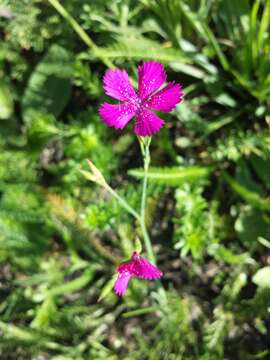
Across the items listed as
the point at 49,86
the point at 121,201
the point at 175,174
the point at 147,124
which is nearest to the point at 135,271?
the point at 121,201

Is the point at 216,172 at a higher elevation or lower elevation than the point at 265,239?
higher

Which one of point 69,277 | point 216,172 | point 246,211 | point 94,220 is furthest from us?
point 69,277

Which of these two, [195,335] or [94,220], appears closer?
[94,220]

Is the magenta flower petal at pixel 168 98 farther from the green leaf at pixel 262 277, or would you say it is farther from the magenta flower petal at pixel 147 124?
the green leaf at pixel 262 277

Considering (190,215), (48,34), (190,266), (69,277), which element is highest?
(48,34)

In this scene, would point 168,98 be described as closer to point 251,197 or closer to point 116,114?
point 116,114

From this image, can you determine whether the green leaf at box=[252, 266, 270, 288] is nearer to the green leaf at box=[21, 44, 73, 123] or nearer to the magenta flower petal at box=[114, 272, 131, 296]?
the magenta flower petal at box=[114, 272, 131, 296]

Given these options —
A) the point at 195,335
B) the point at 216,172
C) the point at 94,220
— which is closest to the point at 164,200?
the point at 216,172

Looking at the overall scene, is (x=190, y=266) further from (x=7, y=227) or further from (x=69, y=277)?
(x=7, y=227)
